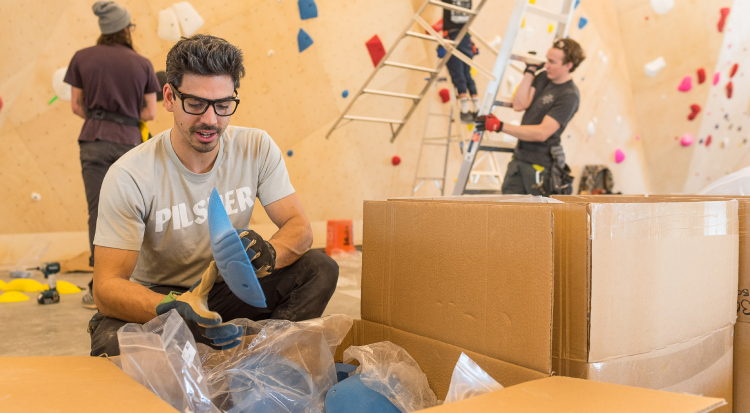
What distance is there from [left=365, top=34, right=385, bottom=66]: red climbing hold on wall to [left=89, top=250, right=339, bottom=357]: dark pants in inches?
124

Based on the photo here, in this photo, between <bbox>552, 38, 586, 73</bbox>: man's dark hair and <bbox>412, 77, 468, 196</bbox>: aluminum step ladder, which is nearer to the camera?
<bbox>552, 38, 586, 73</bbox>: man's dark hair

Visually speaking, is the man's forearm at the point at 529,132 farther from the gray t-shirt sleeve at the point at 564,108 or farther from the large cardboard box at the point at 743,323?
the large cardboard box at the point at 743,323

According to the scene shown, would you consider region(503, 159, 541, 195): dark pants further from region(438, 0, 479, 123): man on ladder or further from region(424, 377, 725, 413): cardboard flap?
region(424, 377, 725, 413): cardboard flap

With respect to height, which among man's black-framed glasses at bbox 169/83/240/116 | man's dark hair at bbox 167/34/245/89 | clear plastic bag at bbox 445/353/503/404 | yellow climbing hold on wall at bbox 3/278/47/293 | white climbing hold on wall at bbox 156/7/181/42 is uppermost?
white climbing hold on wall at bbox 156/7/181/42

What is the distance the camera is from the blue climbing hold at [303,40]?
3924 mm

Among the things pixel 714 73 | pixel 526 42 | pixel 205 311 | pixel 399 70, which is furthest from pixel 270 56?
pixel 714 73

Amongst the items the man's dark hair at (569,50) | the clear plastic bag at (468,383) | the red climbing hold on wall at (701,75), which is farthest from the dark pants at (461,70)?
the clear plastic bag at (468,383)

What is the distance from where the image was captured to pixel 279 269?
55.3 inches

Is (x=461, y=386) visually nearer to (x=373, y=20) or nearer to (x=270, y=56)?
(x=270, y=56)

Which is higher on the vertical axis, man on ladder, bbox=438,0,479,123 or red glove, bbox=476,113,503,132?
man on ladder, bbox=438,0,479,123

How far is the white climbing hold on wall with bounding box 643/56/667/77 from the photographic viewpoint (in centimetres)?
550

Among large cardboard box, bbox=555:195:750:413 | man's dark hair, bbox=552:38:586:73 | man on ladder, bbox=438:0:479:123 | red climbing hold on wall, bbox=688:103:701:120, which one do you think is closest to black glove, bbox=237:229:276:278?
large cardboard box, bbox=555:195:750:413

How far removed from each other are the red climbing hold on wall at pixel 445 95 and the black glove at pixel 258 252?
3819mm

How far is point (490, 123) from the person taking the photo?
263 centimetres
